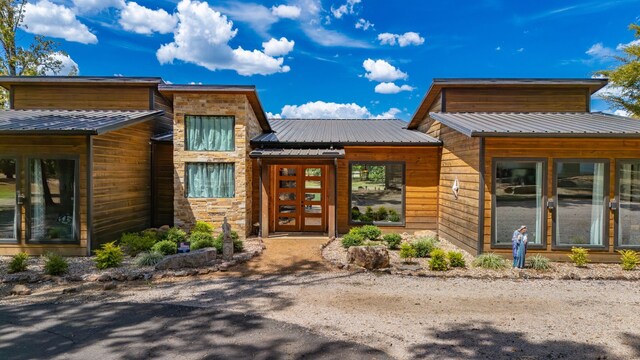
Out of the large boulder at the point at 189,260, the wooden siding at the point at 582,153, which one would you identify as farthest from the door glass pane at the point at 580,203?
the large boulder at the point at 189,260

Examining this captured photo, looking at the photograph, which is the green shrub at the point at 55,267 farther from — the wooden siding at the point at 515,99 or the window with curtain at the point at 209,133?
the wooden siding at the point at 515,99

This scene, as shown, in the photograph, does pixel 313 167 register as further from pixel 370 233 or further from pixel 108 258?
pixel 108 258

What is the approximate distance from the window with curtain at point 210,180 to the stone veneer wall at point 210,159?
0.55ft

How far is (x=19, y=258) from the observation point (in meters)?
7.08

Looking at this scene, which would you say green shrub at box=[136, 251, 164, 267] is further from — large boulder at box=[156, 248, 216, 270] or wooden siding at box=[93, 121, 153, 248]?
wooden siding at box=[93, 121, 153, 248]

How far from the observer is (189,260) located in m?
7.50

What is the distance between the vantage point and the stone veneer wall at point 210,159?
10617mm

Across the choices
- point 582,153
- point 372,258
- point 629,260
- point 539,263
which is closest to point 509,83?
point 582,153

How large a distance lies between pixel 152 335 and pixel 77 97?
12.0 metres

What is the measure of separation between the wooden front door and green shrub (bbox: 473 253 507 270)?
554 centimetres

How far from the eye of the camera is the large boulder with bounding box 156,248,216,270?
287 inches

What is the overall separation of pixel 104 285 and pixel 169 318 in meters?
2.43

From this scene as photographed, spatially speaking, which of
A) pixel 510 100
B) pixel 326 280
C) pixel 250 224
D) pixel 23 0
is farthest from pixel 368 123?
pixel 23 0

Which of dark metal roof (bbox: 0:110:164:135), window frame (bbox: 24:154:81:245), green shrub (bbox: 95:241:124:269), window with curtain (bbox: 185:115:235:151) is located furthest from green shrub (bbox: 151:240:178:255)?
window with curtain (bbox: 185:115:235:151)
